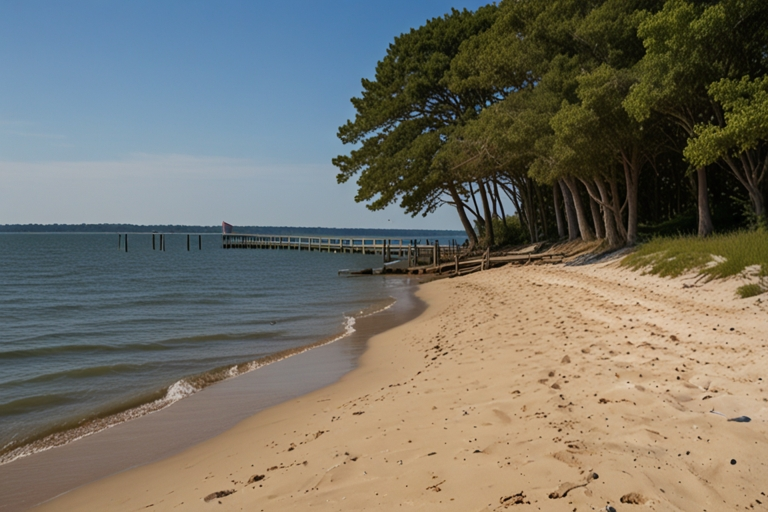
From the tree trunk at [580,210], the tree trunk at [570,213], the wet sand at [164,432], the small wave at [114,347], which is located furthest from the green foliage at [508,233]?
the wet sand at [164,432]

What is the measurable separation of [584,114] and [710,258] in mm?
7425

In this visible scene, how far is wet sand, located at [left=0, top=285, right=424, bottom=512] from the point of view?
6074mm

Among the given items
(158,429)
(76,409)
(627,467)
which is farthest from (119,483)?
(627,467)

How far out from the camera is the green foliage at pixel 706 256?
11.7 meters

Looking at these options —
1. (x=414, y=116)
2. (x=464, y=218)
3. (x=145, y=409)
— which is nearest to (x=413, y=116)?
(x=414, y=116)

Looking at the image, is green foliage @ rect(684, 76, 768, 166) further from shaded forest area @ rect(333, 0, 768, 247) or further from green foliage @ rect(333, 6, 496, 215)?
green foliage @ rect(333, 6, 496, 215)

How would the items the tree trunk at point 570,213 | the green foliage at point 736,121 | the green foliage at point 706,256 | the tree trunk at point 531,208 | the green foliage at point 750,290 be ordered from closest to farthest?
the green foliage at point 750,290
the green foliage at point 706,256
the green foliage at point 736,121
the tree trunk at point 570,213
the tree trunk at point 531,208

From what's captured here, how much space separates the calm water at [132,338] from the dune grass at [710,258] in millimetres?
8525

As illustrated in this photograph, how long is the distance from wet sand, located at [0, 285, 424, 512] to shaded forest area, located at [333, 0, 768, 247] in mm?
12046

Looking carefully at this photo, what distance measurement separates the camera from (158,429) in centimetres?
769

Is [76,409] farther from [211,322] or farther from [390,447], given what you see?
[211,322]

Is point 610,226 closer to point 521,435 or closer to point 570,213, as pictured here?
point 570,213

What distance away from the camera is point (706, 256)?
13.6 m

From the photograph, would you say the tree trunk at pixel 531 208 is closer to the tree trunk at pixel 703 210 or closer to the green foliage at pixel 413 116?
the green foliage at pixel 413 116
